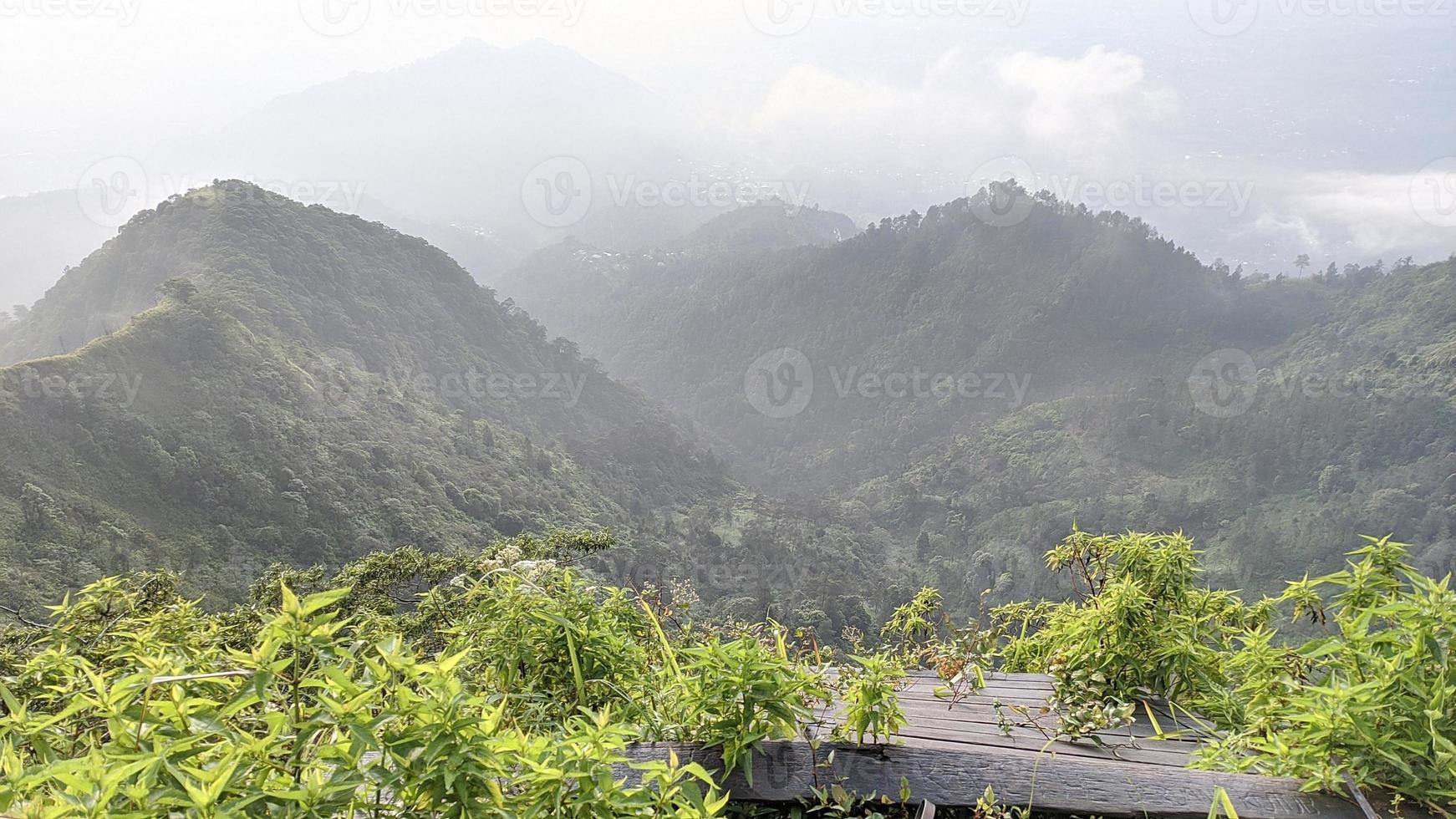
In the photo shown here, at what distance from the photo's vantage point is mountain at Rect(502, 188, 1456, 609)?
43.6 metres

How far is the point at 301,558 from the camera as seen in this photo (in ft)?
75.0

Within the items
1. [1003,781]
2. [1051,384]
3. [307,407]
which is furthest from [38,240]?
[1003,781]

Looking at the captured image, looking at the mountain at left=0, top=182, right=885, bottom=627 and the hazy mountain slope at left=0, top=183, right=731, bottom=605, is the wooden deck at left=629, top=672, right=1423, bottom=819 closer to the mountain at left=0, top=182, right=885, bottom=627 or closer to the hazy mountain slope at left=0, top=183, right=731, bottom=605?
the mountain at left=0, top=182, right=885, bottom=627

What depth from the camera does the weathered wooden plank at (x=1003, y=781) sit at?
144 centimetres

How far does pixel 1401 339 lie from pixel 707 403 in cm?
5772

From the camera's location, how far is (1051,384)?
70562mm

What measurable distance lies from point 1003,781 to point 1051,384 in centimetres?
7521

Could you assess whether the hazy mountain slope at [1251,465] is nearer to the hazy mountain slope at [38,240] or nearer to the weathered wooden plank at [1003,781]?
the weathered wooden plank at [1003,781]

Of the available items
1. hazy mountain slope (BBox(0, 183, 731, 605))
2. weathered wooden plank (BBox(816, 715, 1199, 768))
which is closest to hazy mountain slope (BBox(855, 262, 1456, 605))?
hazy mountain slope (BBox(0, 183, 731, 605))

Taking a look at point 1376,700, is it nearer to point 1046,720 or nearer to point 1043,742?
point 1043,742

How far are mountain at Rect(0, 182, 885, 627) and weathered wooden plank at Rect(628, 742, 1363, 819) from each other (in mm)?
8208

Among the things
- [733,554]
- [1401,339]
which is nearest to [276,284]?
[733,554]

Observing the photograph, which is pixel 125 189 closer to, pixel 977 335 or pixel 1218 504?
pixel 977 335

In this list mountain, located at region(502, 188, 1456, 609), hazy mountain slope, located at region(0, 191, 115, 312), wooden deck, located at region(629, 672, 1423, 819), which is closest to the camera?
wooden deck, located at region(629, 672, 1423, 819)
